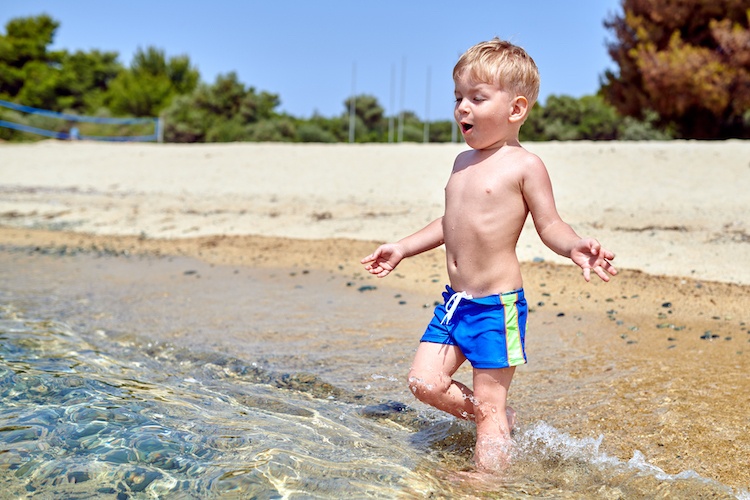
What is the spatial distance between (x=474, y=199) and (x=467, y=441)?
983 millimetres

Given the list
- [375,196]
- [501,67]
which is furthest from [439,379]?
[375,196]

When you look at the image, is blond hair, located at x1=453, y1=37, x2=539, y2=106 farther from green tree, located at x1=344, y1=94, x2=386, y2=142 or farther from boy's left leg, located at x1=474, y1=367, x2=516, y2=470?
green tree, located at x1=344, y1=94, x2=386, y2=142

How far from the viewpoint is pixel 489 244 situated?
9.37 ft

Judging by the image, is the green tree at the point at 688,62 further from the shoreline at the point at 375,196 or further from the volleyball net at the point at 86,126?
the volleyball net at the point at 86,126

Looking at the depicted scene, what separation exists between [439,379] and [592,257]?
0.71 meters

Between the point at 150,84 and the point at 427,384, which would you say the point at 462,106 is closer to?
the point at 427,384

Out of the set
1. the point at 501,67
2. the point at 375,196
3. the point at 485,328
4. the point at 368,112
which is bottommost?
the point at 485,328

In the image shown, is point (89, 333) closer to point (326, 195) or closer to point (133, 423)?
point (133, 423)

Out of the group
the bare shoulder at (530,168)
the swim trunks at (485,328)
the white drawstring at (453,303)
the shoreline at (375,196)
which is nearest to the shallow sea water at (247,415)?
the swim trunks at (485,328)

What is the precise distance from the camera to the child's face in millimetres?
2797

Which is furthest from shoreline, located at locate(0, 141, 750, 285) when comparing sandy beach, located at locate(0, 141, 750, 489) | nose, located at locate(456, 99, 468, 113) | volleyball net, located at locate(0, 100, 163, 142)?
volleyball net, located at locate(0, 100, 163, 142)

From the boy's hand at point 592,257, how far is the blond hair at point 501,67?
0.62 metres

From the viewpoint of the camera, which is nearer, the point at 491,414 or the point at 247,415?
the point at 491,414

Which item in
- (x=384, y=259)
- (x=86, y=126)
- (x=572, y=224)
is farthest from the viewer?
(x=86, y=126)
